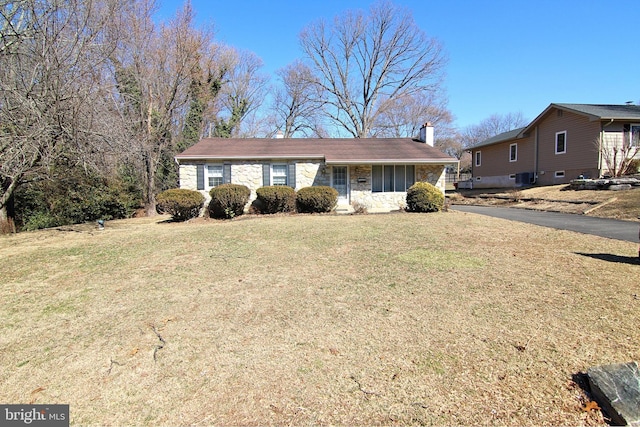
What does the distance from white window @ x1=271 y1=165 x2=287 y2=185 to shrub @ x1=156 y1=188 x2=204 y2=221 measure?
3272 millimetres

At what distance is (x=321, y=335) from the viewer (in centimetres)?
333

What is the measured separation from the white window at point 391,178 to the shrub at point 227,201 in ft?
19.2

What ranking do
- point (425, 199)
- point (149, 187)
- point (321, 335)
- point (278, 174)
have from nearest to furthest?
point (321, 335)
point (425, 199)
point (278, 174)
point (149, 187)

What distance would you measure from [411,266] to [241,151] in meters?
11.4

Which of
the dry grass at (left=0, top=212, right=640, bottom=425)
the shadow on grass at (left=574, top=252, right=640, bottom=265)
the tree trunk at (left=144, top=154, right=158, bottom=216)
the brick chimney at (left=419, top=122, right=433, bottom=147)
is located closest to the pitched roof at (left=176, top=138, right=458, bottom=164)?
the brick chimney at (left=419, top=122, right=433, bottom=147)

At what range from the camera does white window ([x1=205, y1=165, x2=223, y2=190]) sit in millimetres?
14552

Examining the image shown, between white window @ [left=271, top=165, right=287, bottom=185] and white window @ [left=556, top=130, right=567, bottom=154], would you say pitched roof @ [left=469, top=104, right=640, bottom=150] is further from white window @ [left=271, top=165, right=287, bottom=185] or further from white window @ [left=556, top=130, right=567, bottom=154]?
white window @ [left=271, top=165, right=287, bottom=185]

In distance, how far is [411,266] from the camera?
563 cm

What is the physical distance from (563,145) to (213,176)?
20.1m

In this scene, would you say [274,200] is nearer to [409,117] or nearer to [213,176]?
[213,176]

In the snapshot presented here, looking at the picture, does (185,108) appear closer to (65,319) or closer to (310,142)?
(310,142)

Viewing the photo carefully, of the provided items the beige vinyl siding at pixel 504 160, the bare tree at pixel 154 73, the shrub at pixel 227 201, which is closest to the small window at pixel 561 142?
the beige vinyl siding at pixel 504 160

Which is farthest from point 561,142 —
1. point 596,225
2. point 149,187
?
→ point 149,187

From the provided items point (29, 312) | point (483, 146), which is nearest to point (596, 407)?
point (29, 312)
